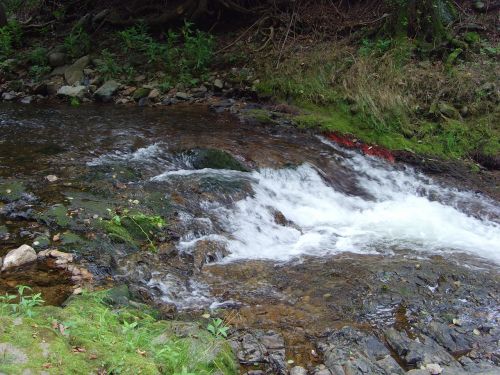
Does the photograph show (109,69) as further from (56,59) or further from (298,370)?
(298,370)

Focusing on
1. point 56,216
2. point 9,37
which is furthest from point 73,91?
point 56,216

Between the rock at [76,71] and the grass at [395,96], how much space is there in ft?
15.2

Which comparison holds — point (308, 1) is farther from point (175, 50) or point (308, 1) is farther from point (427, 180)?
point (427, 180)

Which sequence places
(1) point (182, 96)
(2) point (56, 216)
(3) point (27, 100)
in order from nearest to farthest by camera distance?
(2) point (56, 216)
(1) point (182, 96)
(3) point (27, 100)

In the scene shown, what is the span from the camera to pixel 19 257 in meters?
4.29

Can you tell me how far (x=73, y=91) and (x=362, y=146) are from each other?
6683 mm

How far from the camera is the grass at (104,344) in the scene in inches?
93.5

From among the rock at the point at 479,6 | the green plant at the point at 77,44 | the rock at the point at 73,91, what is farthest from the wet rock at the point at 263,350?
the green plant at the point at 77,44

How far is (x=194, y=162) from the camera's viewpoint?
718 cm

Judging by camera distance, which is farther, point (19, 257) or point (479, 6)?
point (479, 6)

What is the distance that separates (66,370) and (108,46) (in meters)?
11.5

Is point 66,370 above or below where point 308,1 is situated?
below

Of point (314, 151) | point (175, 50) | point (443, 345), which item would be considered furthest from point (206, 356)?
point (175, 50)

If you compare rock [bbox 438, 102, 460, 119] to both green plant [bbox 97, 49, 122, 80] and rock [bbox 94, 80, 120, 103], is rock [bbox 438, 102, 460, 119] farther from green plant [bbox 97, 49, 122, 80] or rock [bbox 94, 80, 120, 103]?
green plant [bbox 97, 49, 122, 80]
